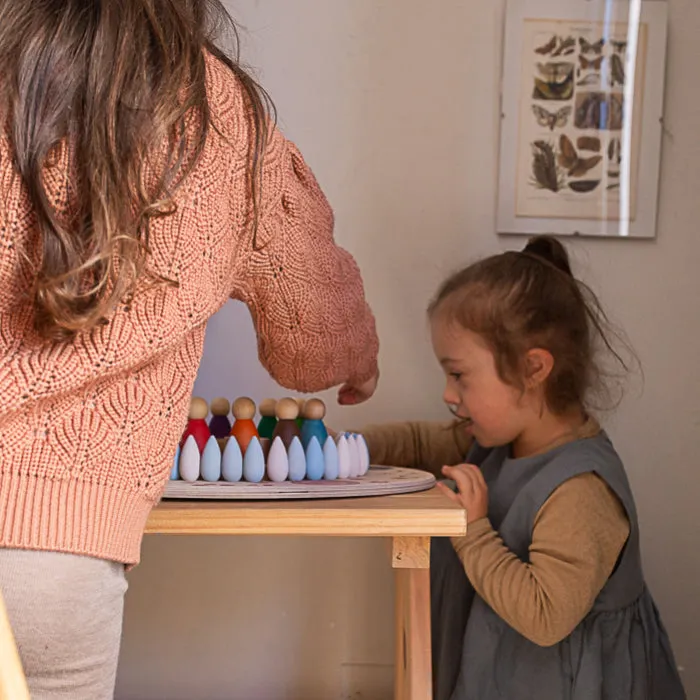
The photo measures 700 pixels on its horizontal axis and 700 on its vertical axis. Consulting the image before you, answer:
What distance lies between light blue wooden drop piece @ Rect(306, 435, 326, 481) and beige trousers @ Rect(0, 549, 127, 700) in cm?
39

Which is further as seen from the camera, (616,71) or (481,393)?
(616,71)

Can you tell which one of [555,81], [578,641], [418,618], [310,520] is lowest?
[578,641]

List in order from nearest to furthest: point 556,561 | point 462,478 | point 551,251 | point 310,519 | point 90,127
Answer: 1. point 90,127
2. point 310,519
3. point 556,561
4. point 462,478
5. point 551,251

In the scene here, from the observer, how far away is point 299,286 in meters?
0.96

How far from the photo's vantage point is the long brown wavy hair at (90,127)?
26.2 inches

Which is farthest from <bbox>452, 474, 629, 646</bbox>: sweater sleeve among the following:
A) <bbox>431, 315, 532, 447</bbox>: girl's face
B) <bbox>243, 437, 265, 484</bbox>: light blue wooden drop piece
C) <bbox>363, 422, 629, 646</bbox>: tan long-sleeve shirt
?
<bbox>243, 437, 265, 484</bbox>: light blue wooden drop piece

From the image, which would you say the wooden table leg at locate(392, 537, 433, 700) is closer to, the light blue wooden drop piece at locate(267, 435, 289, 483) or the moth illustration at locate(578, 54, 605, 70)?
the light blue wooden drop piece at locate(267, 435, 289, 483)

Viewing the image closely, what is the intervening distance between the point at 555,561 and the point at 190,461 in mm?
466

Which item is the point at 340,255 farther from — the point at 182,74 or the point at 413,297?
the point at 413,297

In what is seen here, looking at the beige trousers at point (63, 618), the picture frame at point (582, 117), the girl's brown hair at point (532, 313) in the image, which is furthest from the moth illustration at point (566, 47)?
the beige trousers at point (63, 618)

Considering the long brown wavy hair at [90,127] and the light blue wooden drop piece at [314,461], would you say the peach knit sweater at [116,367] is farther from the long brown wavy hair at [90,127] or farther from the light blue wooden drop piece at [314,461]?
the light blue wooden drop piece at [314,461]

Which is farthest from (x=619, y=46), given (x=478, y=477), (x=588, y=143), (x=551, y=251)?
(x=478, y=477)

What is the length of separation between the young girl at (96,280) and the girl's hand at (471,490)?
626 millimetres

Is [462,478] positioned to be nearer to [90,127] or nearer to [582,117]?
[582,117]
